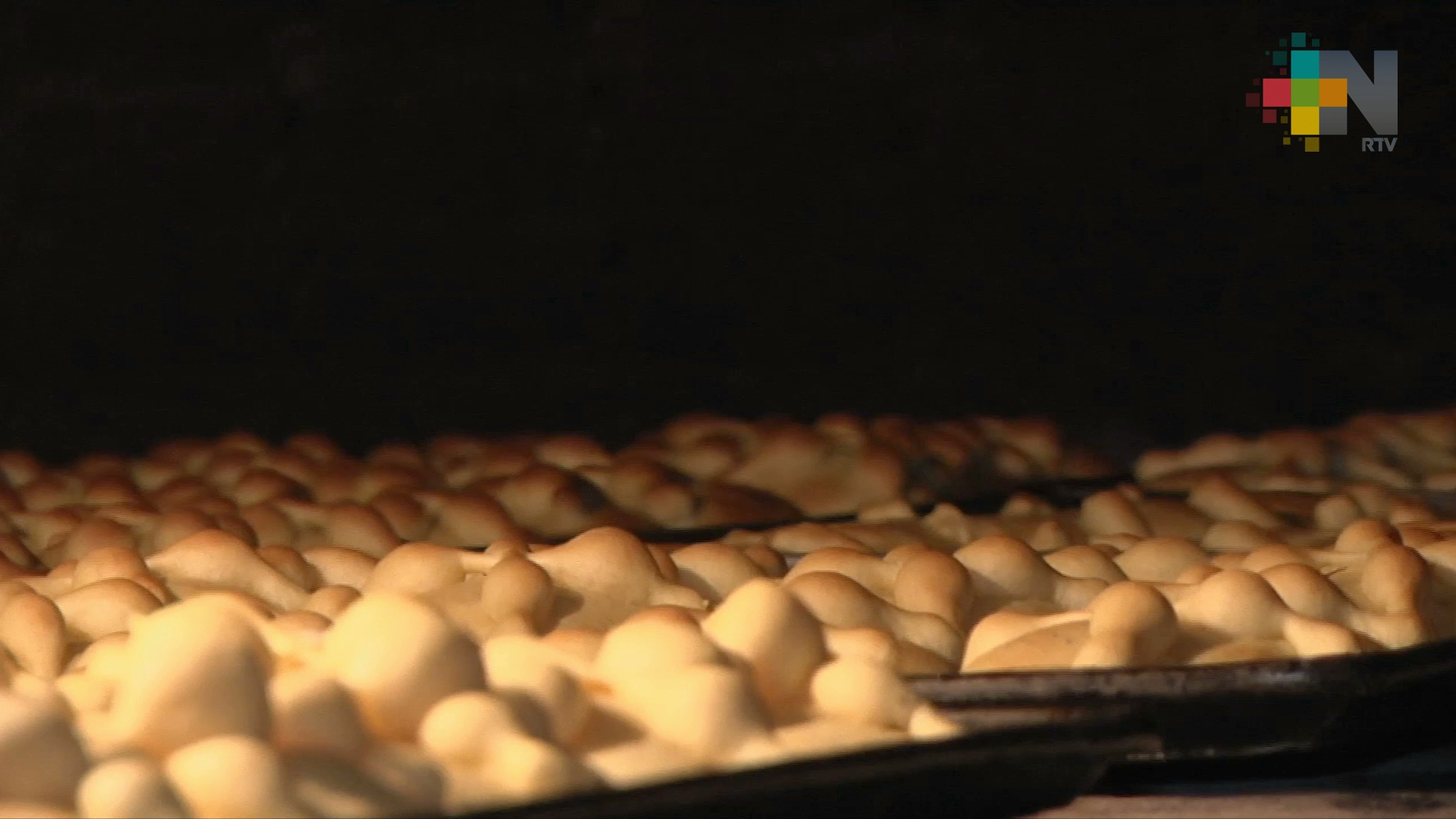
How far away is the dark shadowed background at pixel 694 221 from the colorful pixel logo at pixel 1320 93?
0.8 inches

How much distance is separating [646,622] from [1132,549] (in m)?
0.55

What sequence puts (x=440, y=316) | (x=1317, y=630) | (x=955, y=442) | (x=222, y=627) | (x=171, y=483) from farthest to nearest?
(x=440, y=316), (x=955, y=442), (x=171, y=483), (x=1317, y=630), (x=222, y=627)

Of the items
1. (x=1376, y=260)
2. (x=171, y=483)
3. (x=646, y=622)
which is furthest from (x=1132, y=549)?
(x=1376, y=260)

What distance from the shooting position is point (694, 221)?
2307 mm

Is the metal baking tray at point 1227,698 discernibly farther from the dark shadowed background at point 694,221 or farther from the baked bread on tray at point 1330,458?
the dark shadowed background at point 694,221

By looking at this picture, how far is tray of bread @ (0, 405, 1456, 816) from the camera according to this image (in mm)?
578

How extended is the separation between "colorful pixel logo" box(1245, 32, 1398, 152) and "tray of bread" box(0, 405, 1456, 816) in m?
0.82

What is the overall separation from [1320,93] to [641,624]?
6.35 ft

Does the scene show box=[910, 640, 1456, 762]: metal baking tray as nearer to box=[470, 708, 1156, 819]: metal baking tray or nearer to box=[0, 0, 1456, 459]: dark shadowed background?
box=[470, 708, 1156, 819]: metal baking tray

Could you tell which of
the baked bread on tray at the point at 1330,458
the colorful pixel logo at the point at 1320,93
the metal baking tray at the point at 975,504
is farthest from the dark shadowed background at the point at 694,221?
the metal baking tray at the point at 975,504

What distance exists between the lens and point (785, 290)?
7.66 feet

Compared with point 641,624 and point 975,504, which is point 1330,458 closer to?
point 975,504

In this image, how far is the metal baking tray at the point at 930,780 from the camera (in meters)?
0.56

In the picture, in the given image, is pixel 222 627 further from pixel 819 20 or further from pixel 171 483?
pixel 819 20
